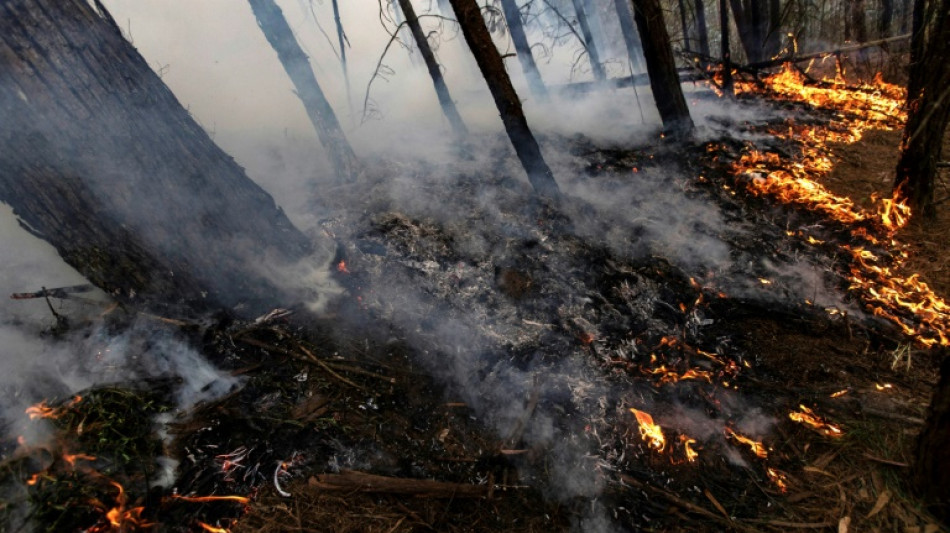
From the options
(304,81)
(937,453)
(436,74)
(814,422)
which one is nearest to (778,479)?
(814,422)

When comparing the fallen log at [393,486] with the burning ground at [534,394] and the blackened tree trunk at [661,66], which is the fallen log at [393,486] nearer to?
the burning ground at [534,394]

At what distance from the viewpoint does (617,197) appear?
7023 millimetres

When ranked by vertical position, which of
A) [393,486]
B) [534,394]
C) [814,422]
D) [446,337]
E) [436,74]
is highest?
[436,74]

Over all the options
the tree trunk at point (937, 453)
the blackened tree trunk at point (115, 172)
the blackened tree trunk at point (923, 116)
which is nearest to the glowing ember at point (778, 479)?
the tree trunk at point (937, 453)

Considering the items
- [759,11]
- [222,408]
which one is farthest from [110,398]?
[759,11]

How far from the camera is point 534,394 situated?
3928mm

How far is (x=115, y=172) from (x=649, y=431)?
510cm

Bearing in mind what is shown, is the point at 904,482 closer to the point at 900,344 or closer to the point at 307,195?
the point at 900,344

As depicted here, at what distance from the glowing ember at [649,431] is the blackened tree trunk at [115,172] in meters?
3.99

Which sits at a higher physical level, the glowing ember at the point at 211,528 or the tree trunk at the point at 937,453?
the glowing ember at the point at 211,528

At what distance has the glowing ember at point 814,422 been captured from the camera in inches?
134

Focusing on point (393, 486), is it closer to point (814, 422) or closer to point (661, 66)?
point (814, 422)

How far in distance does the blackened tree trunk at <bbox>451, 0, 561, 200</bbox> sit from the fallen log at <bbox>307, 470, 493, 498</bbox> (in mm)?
4680

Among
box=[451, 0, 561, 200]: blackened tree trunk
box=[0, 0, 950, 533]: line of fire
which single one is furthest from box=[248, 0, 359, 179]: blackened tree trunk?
box=[451, 0, 561, 200]: blackened tree trunk
